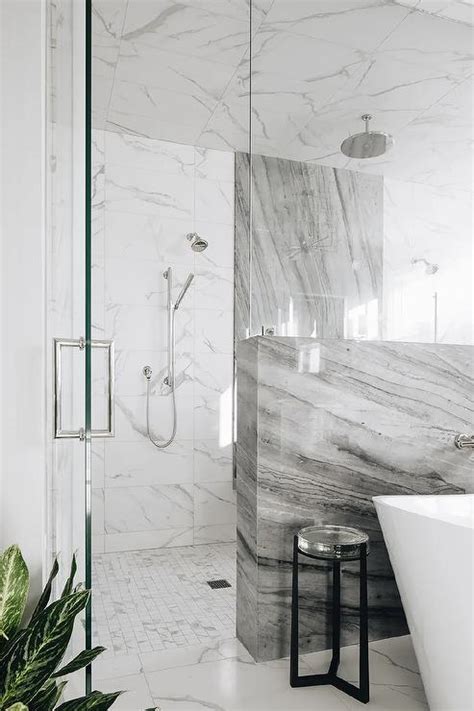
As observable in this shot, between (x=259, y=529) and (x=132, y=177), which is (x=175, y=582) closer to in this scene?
(x=259, y=529)

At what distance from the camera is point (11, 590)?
911 mm

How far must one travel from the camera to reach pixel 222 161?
3.86m

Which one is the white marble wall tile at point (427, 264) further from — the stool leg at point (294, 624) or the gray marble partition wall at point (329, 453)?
the stool leg at point (294, 624)

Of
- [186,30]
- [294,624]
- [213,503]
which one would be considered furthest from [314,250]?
[213,503]

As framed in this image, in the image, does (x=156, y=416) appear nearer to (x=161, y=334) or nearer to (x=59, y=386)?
(x=161, y=334)

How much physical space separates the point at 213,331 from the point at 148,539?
4.78 feet

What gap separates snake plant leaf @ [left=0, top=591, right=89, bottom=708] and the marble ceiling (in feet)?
6.43

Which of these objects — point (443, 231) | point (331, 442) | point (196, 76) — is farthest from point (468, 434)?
point (196, 76)

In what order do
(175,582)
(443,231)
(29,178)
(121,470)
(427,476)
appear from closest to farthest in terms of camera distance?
1. (29,178)
2. (427,476)
3. (443,231)
4. (175,582)
5. (121,470)

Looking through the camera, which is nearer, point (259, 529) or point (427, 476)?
point (259, 529)

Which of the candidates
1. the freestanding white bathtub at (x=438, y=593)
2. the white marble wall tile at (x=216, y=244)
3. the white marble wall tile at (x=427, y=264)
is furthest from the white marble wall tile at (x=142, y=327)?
the freestanding white bathtub at (x=438, y=593)

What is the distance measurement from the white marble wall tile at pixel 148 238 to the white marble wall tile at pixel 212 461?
120 cm

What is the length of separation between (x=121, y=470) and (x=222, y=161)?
224 centimetres

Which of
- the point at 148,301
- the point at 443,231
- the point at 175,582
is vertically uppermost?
the point at 443,231
